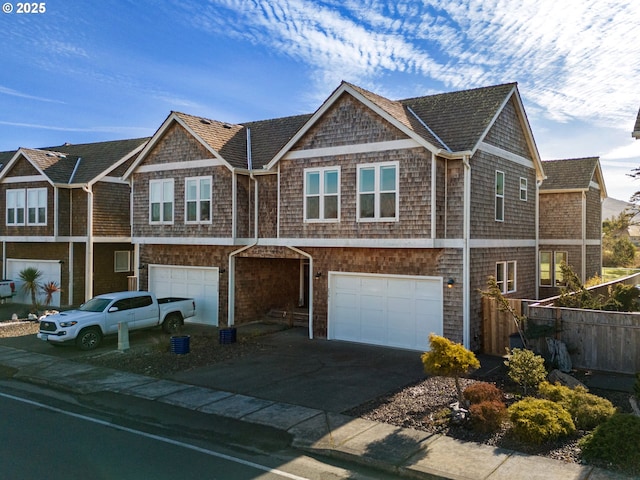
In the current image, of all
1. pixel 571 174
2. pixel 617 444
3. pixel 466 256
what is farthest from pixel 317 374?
pixel 571 174

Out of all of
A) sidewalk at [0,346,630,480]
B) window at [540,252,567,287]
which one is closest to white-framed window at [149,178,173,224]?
sidewalk at [0,346,630,480]

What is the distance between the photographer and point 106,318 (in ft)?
59.4

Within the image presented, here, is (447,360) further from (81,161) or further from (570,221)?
(81,161)

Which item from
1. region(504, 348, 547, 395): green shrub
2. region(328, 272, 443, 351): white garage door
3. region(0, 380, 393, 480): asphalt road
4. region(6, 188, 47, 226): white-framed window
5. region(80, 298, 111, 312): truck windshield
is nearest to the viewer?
region(0, 380, 393, 480): asphalt road

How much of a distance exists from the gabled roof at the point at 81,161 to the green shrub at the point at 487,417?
22.7 m

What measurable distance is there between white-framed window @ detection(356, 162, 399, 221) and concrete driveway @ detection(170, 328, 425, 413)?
4.28m

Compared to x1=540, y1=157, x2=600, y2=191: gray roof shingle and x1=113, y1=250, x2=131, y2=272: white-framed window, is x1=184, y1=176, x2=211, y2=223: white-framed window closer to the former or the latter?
x1=113, y1=250, x2=131, y2=272: white-framed window

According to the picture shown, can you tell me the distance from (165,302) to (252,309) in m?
3.51

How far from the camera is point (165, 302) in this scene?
20875mm

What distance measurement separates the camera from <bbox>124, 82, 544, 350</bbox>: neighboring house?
16.5m

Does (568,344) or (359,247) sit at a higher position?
(359,247)

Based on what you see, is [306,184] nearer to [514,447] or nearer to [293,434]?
[293,434]

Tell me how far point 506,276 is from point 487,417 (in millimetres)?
10142

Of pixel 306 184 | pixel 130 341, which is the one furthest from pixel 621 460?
pixel 130 341
